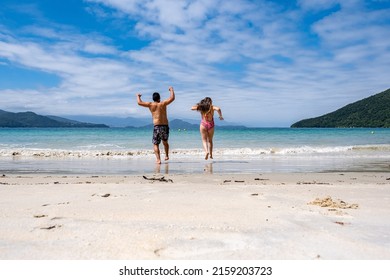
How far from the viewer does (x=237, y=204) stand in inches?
166

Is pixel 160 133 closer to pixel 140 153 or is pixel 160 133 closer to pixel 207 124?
pixel 207 124

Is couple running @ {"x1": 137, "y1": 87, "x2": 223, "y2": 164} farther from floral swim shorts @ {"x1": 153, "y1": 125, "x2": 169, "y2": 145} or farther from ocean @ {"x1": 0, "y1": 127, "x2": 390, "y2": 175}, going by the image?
ocean @ {"x1": 0, "y1": 127, "x2": 390, "y2": 175}

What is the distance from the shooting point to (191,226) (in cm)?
313

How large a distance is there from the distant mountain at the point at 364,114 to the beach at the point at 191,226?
4403 inches

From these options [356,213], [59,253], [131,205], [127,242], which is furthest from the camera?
[131,205]

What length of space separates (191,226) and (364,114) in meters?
127

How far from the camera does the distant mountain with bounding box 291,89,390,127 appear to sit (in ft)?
354

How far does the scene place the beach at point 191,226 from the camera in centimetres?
244

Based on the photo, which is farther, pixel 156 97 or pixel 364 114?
pixel 364 114

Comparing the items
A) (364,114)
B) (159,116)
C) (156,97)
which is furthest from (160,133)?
(364,114)
